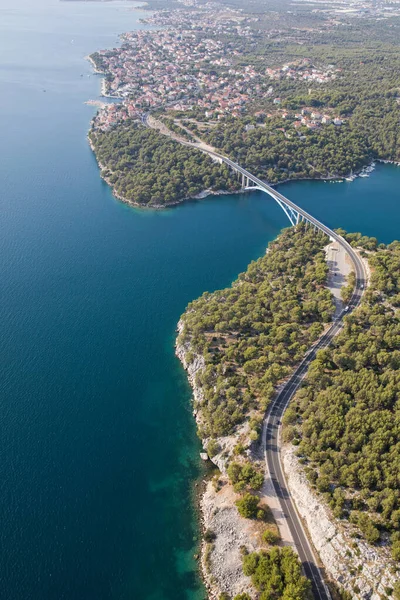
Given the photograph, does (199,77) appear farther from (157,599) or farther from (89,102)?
(157,599)

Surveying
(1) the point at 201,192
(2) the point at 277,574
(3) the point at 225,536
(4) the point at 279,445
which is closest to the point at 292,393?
(4) the point at 279,445

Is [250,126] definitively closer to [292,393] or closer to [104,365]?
[104,365]

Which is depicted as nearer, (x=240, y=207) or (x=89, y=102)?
(x=240, y=207)

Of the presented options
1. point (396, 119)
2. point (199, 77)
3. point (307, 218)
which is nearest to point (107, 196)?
point (307, 218)

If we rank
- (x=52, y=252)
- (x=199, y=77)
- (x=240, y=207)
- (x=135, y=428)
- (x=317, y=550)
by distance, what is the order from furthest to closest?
(x=199, y=77), (x=240, y=207), (x=52, y=252), (x=135, y=428), (x=317, y=550)

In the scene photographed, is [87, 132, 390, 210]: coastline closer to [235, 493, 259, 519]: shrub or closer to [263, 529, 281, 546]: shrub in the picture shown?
[235, 493, 259, 519]: shrub

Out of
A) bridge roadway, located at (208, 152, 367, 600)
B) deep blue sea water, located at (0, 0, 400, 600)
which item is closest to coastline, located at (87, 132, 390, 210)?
deep blue sea water, located at (0, 0, 400, 600)

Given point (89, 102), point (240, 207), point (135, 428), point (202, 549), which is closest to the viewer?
point (202, 549)
